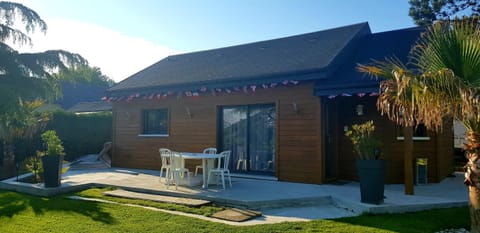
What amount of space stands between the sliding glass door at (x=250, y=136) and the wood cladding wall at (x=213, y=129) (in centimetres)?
25

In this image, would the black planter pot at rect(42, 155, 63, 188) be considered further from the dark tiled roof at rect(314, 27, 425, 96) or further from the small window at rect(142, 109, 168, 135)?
the dark tiled roof at rect(314, 27, 425, 96)

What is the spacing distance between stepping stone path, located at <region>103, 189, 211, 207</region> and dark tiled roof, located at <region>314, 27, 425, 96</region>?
404cm

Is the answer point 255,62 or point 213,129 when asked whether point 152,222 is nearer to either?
point 213,129

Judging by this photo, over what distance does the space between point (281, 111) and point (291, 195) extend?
2.91 meters

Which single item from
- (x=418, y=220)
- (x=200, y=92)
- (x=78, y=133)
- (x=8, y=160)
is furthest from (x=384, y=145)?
(x=78, y=133)

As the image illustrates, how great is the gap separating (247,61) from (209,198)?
601 cm

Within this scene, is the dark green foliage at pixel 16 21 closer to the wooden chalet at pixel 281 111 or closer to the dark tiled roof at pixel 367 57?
the wooden chalet at pixel 281 111

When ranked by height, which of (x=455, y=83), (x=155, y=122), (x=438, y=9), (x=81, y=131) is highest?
(x=438, y=9)

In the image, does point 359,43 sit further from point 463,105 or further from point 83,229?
point 83,229

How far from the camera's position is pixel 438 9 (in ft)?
64.1

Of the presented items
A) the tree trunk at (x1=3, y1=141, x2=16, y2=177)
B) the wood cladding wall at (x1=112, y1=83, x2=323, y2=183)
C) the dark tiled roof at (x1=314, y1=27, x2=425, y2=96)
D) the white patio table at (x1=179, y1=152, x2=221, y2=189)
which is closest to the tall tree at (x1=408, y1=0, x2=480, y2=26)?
the dark tiled roof at (x1=314, y1=27, x2=425, y2=96)

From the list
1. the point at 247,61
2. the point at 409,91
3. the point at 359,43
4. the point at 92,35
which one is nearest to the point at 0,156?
the point at 92,35

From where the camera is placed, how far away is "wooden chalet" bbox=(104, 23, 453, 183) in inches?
377

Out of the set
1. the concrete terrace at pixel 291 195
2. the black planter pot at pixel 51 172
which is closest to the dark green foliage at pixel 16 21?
the concrete terrace at pixel 291 195
